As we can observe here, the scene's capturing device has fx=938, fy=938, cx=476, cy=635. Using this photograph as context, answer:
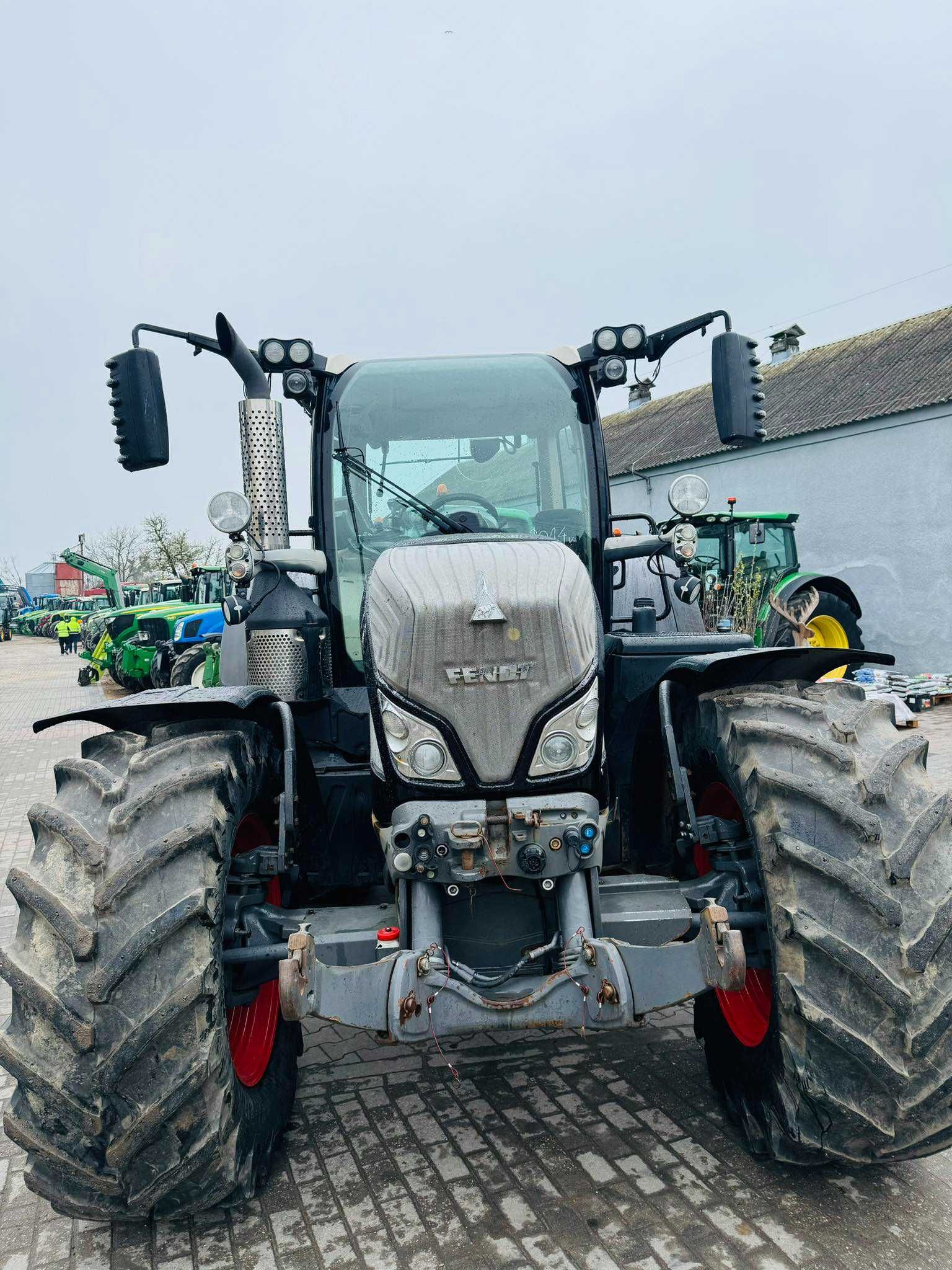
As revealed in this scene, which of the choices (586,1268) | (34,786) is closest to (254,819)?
(586,1268)

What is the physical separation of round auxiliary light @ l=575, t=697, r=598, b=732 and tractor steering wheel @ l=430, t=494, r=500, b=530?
1204mm

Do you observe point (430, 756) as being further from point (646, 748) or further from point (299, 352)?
point (299, 352)

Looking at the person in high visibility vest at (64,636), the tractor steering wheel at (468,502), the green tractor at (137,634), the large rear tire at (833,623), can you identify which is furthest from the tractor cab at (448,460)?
the person in high visibility vest at (64,636)

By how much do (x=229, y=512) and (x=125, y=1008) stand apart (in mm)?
1883

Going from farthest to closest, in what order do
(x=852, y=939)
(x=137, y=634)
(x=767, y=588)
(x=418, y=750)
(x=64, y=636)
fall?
(x=64, y=636), (x=137, y=634), (x=767, y=588), (x=418, y=750), (x=852, y=939)

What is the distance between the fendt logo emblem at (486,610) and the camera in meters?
2.45

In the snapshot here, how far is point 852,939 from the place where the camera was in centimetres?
221

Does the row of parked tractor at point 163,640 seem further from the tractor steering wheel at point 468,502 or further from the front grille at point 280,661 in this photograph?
the tractor steering wheel at point 468,502

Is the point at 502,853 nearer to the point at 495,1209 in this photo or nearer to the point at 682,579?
the point at 495,1209

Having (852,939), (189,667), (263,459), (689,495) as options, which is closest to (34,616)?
(189,667)

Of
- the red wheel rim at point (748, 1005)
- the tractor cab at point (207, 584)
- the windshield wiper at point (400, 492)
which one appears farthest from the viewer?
the tractor cab at point (207, 584)

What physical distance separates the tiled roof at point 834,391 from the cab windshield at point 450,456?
13639 millimetres

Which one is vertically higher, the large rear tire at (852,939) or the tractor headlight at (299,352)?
the tractor headlight at (299,352)

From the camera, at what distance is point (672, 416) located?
26.3 metres
